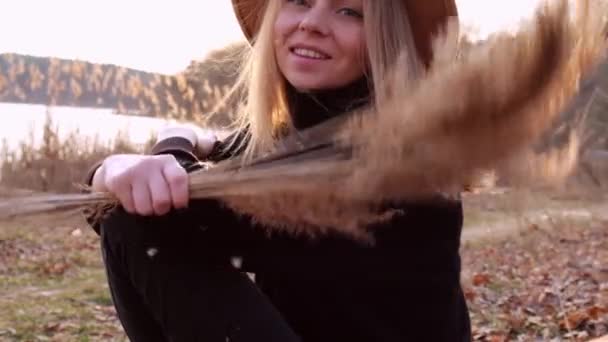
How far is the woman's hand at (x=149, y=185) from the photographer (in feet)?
4.33

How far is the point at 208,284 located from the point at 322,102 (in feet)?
1.74

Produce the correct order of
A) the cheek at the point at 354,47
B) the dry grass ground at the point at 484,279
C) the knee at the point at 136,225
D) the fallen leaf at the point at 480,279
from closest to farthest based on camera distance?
the knee at the point at 136,225
the cheek at the point at 354,47
the dry grass ground at the point at 484,279
the fallen leaf at the point at 480,279

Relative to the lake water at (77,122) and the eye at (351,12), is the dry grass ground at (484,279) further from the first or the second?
the eye at (351,12)

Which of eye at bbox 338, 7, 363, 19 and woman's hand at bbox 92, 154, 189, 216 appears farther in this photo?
eye at bbox 338, 7, 363, 19

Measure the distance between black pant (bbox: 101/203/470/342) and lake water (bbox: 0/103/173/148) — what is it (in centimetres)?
255

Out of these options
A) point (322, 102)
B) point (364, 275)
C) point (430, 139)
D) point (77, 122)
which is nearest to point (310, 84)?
point (322, 102)

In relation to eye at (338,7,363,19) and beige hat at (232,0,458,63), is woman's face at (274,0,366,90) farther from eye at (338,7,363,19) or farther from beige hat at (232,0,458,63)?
beige hat at (232,0,458,63)

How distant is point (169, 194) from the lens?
134 centimetres

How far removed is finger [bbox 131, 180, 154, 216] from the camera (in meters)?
1.32

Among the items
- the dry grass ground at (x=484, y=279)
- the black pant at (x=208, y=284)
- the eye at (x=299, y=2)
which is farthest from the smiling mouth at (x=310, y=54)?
the dry grass ground at (x=484, y=279)

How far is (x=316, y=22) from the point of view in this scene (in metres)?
1.73

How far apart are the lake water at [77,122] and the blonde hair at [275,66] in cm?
221

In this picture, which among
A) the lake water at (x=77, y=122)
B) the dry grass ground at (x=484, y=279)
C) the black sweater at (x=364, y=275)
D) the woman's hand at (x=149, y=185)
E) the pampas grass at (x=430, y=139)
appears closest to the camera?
the pampas grass at (x=430, y=139)

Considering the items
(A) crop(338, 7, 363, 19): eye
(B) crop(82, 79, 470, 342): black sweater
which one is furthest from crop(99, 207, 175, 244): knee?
(A) crop(338, 7, 363, 19): eye
